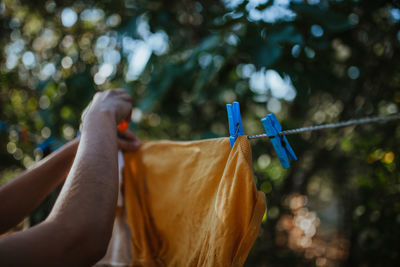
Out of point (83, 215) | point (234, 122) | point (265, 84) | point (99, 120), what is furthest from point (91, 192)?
point (265, 84)

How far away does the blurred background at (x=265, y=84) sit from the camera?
1164 millimetres

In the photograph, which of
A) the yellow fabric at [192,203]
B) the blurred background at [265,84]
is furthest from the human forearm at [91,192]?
the blurred background at [265,84]

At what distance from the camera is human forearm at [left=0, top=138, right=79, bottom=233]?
2.18ft

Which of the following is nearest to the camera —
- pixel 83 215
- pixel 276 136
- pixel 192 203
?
pixel 83 215

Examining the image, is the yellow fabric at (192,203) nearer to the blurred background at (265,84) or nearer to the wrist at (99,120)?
the wrist at (99,120)

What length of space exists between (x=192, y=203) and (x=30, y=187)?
1.44 feet

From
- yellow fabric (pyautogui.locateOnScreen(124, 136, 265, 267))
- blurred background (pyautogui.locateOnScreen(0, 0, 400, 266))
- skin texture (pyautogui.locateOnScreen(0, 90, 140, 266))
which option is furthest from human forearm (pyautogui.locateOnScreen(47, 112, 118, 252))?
blurred background (pyautogui.locateOnScreen(0, 0, 400, 266))

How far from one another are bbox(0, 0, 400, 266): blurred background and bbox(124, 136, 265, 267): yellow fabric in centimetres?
50

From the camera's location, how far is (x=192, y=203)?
0.70 meters

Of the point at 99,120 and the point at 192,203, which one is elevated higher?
the point at 99,120

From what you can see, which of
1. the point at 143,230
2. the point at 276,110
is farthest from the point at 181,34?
the point at 143,230

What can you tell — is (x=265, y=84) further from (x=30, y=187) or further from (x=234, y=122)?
(x=30, y=187)

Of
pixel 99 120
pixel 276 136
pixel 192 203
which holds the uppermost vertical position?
pixel 99 120

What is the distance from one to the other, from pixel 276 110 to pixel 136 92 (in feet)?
4.18
